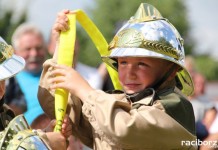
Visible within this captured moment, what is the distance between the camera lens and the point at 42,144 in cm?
361

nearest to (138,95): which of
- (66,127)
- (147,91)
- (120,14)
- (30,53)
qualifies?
(147,91)

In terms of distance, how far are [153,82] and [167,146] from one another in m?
0.39

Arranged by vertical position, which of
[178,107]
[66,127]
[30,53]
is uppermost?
[178,107]

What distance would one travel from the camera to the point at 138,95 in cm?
427

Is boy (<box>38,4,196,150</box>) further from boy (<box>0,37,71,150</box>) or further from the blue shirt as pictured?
the blue shirt

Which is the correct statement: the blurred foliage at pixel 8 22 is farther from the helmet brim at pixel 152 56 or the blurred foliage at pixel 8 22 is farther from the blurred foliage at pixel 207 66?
the helmet brim at pixel 152 56

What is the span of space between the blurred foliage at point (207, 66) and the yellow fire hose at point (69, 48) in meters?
50.2

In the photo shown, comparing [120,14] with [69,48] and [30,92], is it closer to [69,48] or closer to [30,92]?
[30,92]

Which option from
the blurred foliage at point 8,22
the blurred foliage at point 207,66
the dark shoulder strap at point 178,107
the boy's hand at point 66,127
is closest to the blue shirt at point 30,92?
the boy's hand at point 66,127

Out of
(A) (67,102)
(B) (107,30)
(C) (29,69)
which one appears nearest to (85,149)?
(C) (29,69)

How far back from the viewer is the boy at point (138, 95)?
4.07 m

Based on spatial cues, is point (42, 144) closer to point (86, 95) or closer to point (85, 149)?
point (86, 95)

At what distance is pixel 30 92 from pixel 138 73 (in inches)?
110

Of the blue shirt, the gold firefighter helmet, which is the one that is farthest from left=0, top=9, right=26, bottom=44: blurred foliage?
the gold firefighter helmet
